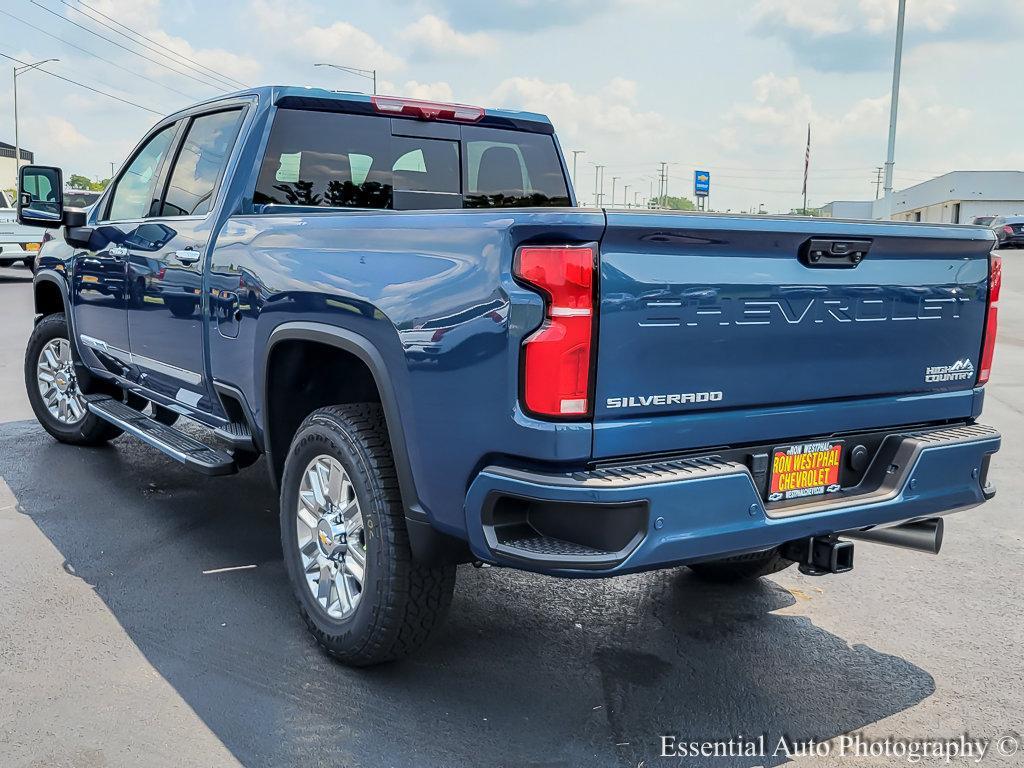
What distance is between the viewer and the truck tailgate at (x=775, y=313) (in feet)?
9.08

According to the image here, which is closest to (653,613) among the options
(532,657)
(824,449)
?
(532,657)

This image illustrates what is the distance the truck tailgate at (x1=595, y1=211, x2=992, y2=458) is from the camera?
109 inches

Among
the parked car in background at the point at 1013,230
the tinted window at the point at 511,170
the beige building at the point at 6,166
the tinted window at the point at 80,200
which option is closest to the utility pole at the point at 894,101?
the parked car in background at the point at 1013,230

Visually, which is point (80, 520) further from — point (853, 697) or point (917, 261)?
point (917, 261)

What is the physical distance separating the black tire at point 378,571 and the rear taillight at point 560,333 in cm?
79

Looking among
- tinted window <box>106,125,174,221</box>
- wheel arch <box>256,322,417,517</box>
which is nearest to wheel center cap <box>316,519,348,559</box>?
wheel arch <box>256,322,417,517</box>

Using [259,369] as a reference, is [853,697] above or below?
below

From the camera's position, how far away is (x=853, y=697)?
3422 millimetres

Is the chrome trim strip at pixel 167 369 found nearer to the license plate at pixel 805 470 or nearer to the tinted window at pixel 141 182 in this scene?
the tinted window at pixel 141 182

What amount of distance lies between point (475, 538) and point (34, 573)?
256cm

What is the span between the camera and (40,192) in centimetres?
625

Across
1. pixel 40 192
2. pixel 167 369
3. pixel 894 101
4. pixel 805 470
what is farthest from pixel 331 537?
pixel 894 101

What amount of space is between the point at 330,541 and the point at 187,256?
1.71 meters

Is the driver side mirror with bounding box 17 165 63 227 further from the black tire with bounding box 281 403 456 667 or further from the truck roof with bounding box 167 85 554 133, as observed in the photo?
the black tire with bounding box 281 403 456 667
